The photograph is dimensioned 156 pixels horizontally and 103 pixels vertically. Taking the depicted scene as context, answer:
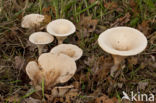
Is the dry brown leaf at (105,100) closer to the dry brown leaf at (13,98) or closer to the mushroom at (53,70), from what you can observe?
the mushroom at (53,70)

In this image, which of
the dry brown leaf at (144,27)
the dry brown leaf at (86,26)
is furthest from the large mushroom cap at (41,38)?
the dry brown leaf at (144,27)

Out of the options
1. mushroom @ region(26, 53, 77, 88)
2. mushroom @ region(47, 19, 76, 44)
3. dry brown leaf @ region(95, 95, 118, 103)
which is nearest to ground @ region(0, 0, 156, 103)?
dry brown leaf @ region(95, 95, 118, 103)

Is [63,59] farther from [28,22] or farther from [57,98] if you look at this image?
[28,22]

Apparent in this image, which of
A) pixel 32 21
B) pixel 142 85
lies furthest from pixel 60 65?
pixel 32 21

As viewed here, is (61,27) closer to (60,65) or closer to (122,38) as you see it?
(60,65)

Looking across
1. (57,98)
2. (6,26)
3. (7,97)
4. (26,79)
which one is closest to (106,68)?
(57,98)

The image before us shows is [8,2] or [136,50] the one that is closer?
[136,50]

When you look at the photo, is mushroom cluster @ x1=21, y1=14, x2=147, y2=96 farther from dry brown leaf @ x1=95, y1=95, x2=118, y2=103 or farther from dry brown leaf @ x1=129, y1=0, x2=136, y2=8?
dry brown leaf @ x1=129, y1=0, x2=136, y2=8
